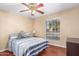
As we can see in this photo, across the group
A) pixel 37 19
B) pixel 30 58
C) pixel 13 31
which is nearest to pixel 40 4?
pixel 37 19

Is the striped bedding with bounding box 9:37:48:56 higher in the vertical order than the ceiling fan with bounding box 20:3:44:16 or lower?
lower

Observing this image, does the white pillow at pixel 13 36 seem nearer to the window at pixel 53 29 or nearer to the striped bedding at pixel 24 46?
the striped bedding at pixel 24 46

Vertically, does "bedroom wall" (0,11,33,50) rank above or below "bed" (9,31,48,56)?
above

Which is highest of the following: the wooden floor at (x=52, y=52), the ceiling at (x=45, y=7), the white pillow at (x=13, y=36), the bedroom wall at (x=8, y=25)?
the ceiling at (x=45, y=7)

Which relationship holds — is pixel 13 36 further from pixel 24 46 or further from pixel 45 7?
pixel 45 7

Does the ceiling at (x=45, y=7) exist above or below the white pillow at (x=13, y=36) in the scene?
above

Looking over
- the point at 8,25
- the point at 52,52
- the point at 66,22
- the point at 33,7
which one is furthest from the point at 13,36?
the point at 66,22

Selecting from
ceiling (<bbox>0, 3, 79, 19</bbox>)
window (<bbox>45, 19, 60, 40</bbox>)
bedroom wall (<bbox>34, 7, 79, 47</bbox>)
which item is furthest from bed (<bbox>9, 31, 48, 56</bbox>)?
ceiling (<bbox>0, 3, 79, 19</bbox>)

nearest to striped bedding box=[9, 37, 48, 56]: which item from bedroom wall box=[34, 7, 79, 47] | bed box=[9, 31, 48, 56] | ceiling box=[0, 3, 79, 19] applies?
bed box=[9, 31, 48, 56]

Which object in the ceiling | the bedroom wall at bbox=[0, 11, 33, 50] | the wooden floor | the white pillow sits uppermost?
the ceiling

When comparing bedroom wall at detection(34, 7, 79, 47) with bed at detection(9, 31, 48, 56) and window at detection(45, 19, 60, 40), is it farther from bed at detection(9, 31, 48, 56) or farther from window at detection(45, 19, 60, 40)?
bed at detection(9, 31, 48, 56)

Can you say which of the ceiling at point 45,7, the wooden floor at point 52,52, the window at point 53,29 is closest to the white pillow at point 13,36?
the wooden floor at point 52,52

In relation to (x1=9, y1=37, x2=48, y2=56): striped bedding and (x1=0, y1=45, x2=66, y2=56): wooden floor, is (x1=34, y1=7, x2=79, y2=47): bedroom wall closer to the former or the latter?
(x1=0, y1=45, x2=66, y2=56): wooden floor

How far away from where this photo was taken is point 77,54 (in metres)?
1.04
